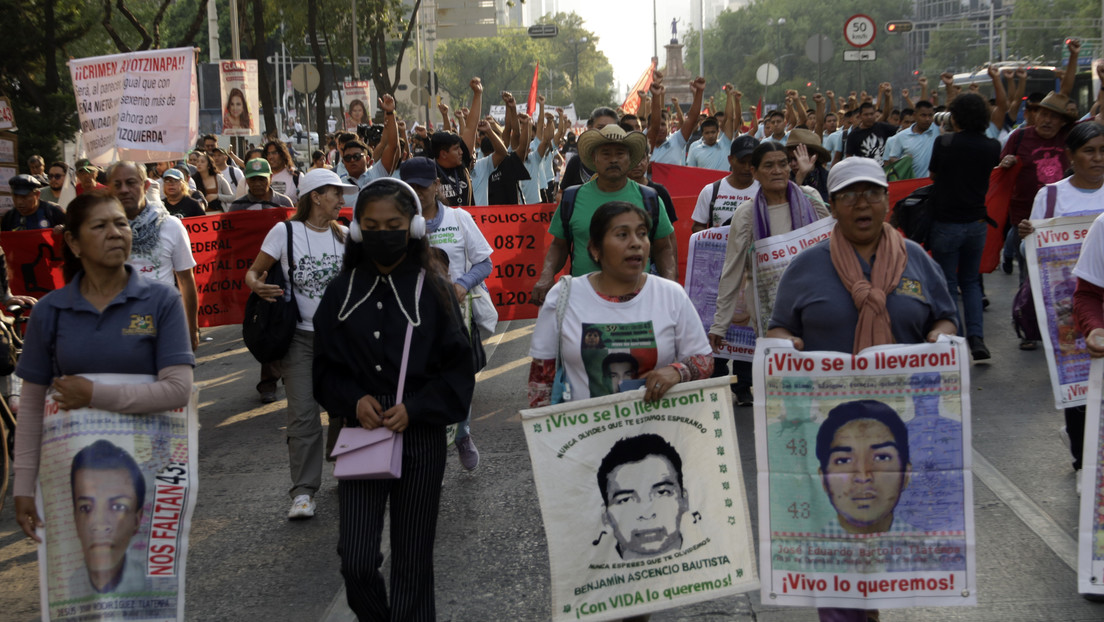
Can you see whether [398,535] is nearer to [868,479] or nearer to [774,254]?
[868,479]

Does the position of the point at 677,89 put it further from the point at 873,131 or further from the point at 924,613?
the point at 924,613

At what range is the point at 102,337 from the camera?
391cm

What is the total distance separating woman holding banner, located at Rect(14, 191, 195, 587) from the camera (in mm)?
3795

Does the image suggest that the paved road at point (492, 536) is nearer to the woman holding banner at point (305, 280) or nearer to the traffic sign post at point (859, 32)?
the woman holding banner at point (305, 280)

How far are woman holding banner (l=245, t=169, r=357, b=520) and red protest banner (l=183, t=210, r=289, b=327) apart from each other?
388 cm

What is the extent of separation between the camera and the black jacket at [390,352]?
12.9ft

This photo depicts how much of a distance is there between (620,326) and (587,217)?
213 centimetres

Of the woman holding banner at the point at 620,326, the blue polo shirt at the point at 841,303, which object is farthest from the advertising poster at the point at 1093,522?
the woman holding banner at the point at 620,326

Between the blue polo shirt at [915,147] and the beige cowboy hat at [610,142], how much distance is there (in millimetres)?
6771

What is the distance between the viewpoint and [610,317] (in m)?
4.17

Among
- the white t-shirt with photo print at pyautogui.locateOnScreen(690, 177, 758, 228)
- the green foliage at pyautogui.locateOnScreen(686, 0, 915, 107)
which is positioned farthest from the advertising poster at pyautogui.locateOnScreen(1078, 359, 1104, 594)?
the green foliage at pyautogui.locateOnScreen(686, 0, 915, 107)

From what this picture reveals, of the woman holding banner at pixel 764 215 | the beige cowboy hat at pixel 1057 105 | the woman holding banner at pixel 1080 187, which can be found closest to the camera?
the woman holding banner at pixel 1080 187

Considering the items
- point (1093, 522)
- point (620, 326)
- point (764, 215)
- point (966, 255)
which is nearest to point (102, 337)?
point (620, 326)

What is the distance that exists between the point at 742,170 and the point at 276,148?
7.14 m
